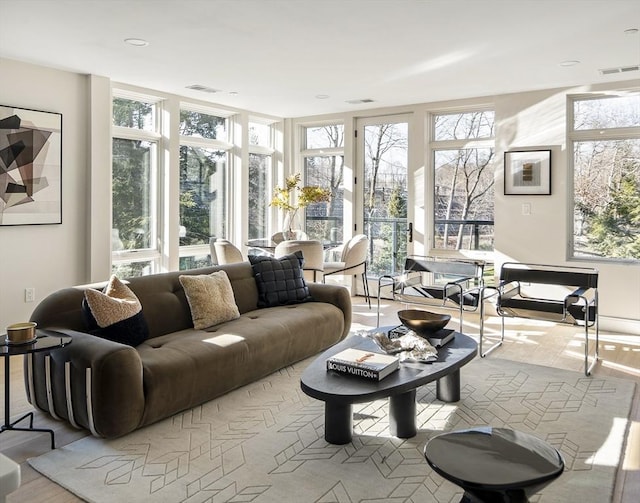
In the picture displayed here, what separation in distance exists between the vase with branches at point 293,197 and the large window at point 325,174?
25cm

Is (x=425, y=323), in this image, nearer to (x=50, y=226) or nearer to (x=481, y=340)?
(x=481, y=340)

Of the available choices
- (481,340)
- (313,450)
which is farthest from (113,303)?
(481,340)

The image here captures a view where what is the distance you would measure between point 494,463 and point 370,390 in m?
0.95

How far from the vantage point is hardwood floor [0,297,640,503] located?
236 cm

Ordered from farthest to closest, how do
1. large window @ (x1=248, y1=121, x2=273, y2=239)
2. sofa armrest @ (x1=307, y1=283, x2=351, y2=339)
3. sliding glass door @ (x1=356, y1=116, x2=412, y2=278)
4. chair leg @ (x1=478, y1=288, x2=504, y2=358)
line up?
large window @ (x1=248, y1=121, x2=273, y2=239) → sliding glass door @ (x1=356, y1=116, x2=412, y2=278) → sofa armrest @ (x1=307, y1=283, x2=351, y2=339) → chair leg @ (x1=478, y1=288, x2=504, y2=358)

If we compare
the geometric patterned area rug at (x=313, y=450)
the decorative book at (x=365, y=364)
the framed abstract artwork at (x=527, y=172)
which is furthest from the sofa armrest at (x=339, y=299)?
the framed abstract artwork at (x=527, y=172)

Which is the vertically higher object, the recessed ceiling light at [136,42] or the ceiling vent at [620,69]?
the ceiling vent at [620,69]

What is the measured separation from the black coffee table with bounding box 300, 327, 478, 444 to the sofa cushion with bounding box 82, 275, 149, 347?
118cm

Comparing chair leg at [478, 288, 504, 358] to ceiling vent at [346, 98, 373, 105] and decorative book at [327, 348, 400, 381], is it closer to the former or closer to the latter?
decorative book at [327, 348, 400, 381]

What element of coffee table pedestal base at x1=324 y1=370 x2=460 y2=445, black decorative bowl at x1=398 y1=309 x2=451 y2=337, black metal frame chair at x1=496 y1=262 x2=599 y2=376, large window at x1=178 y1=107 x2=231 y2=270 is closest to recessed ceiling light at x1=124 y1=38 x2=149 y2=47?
large window at x1=178 y1=107 x2=231 y2=270

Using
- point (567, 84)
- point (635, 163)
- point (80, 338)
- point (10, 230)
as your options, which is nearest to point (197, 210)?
point (10, 230)

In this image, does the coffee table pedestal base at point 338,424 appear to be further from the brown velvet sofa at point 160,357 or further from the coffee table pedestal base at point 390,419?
the brown velvet sofa at point 160,357

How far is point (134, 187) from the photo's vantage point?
19.4 feet

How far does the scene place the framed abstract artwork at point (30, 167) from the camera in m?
4.62
